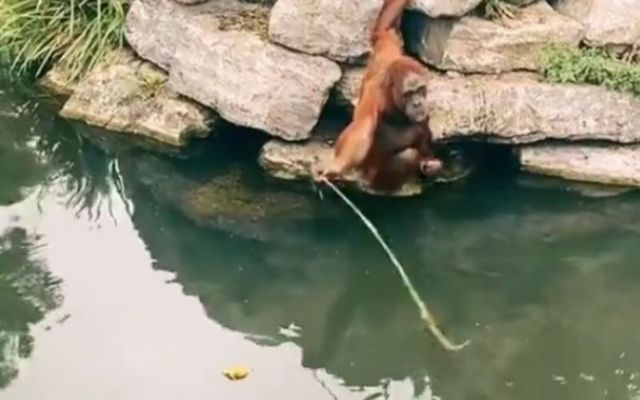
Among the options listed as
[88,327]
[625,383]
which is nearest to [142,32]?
[88,327]

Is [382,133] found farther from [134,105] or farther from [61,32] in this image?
[61,32]

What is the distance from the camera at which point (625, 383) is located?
547cm

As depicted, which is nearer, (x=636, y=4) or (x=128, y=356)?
(x=128, y=356)

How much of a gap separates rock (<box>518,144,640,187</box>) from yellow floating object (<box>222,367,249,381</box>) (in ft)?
7.37

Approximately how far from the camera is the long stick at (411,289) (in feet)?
18.5

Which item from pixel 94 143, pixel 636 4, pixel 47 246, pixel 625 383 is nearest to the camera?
pixel 625 383

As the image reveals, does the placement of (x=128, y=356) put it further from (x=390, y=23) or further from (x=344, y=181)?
(x=390, y=23)

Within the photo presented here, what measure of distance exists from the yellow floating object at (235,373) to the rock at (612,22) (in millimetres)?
2746

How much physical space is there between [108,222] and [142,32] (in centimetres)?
136

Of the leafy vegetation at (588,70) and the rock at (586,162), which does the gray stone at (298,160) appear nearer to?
the rock at (586,162)

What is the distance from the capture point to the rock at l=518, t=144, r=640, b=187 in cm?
683

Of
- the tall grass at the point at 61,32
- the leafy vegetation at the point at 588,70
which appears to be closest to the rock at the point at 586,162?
the leafy vegetation at the point at 588,70

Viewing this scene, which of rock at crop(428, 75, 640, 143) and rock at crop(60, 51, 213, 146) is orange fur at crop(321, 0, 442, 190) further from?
rock at crop(60, 51, 213, 146)

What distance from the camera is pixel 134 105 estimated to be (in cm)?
739
